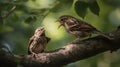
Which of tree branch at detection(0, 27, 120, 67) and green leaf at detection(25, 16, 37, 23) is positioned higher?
green leaf at detection(25, 16, 37, 23)

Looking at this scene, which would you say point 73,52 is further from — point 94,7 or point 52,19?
point 52,19

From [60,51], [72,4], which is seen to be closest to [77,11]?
[72,4]

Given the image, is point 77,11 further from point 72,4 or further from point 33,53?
point 33,53

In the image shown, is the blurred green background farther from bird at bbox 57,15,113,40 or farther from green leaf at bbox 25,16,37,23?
bird at bbox 57,15,113,40

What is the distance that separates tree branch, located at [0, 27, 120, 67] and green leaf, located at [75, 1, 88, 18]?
446 millimetres

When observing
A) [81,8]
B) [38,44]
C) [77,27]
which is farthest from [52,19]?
[81,8]

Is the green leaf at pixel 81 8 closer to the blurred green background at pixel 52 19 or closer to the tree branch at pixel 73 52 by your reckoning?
the blurred green background at pixel 52 19

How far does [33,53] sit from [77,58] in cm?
48

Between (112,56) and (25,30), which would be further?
(25,30)

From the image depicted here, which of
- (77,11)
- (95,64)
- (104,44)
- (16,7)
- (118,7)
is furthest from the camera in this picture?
(118,7)

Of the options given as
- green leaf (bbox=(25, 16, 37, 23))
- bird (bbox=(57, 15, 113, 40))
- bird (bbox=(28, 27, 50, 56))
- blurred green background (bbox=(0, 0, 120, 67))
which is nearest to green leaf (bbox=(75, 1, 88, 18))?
blurred green background (bbox=(0, 0, 120, 67))

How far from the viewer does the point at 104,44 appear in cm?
504

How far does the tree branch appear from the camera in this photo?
4.73 meters

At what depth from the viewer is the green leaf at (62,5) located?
15.6 feet
